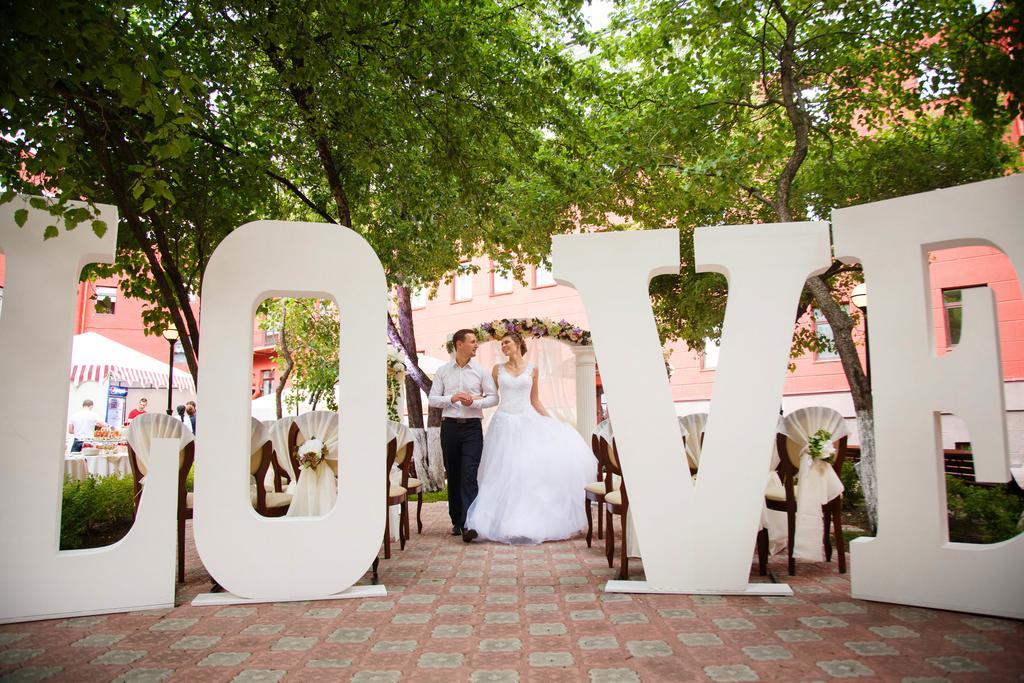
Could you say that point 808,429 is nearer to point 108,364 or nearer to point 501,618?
point 501,618

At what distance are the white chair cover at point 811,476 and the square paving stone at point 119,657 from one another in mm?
4685

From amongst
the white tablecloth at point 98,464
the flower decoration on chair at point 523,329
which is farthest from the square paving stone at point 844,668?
the white tablecloth at point 98,464

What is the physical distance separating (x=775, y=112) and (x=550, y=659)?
8.42 metres

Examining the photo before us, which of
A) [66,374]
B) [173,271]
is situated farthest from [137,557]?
[173,271]

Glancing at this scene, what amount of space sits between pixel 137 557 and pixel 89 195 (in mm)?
2344

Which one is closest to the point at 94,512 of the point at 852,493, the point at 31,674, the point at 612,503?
the point at 31,674

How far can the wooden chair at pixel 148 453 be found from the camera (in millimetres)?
5172

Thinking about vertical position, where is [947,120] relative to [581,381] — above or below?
above

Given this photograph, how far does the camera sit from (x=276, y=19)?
657 cm

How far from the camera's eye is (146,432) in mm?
5336

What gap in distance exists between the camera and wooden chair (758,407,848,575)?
5254 mm

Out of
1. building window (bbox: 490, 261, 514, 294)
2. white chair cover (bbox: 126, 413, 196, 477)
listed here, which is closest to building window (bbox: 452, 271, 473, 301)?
building window (bbox: 490, 261, 514, 294)

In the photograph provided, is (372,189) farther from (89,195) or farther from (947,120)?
(947,120)

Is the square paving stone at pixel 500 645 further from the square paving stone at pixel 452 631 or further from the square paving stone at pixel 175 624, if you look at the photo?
the square paving stone at pixel 175 624
